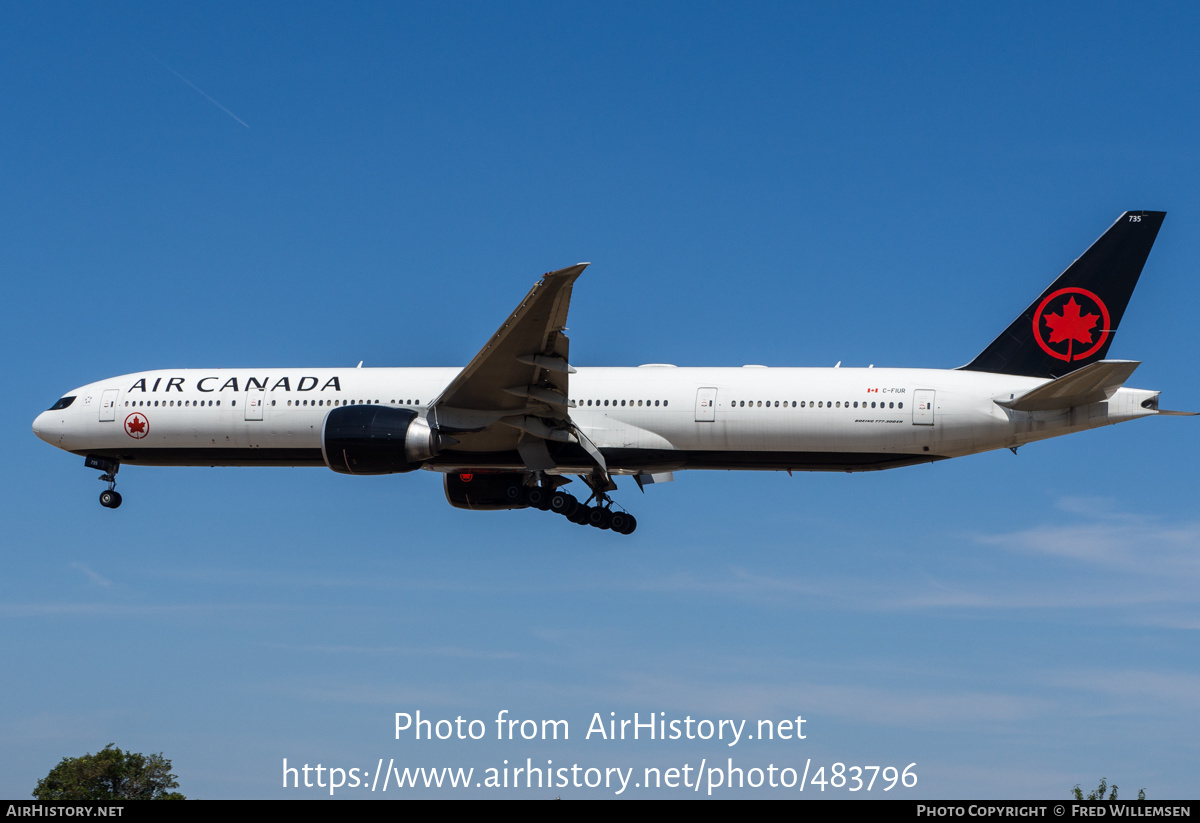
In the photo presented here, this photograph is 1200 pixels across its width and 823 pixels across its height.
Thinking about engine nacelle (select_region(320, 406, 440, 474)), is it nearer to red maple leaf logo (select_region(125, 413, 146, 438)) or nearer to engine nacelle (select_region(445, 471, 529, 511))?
engine nacelle (select_region(445, 471, 529, 511))

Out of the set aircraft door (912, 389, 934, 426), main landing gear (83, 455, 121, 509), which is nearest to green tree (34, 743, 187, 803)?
main landing gear (83, 455, 121, 509)

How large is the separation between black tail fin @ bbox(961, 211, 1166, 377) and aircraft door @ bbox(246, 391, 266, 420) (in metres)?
18.5

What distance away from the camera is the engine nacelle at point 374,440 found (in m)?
33.7

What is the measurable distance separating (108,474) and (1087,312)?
2669 centimetres

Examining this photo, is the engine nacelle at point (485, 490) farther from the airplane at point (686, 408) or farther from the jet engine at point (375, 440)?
the jet engine at point (375, 440)

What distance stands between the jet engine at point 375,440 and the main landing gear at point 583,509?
144 inches

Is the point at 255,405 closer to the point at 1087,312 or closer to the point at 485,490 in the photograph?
the point at 485,490

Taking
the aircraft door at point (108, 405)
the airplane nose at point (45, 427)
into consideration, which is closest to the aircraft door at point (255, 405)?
the aircraft door at point (108, 405)
